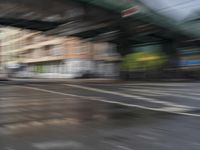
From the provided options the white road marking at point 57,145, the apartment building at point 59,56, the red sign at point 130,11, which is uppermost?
the red sign at point 130,11

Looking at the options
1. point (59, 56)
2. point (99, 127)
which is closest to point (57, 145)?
point (99, 127)

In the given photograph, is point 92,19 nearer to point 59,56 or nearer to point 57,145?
point 57,145

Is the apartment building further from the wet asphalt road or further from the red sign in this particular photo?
the wet asphalt road

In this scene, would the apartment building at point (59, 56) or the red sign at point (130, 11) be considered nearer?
the red sign at point (130, 11)

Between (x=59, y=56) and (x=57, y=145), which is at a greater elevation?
(x=59, y=56)

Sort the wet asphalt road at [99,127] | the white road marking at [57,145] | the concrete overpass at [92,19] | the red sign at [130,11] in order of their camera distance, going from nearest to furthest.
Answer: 1. the white road marking at [57,145]
2. the wet asphalt road at [99,127]
3. the red sign at [130,11]
4. the concrete overpass at [92,19]

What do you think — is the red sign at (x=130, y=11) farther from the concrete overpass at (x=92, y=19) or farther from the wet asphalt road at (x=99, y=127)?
the wet asphalt road at (x=99, y=127)

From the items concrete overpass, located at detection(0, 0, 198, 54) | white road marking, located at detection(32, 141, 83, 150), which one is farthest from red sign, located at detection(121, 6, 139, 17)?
white road marking, located at detection(32, 141, 83, 150)

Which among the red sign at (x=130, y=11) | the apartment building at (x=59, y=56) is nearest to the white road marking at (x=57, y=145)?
the red sign at (x=130, y=11)

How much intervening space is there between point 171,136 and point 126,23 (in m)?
28.4

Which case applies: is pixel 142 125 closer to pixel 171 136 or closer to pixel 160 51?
pixel 171 136

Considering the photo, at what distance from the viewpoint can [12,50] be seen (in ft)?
281

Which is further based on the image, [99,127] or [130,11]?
[130,11]

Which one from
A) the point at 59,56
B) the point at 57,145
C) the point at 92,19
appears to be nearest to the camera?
the point at 57,145
